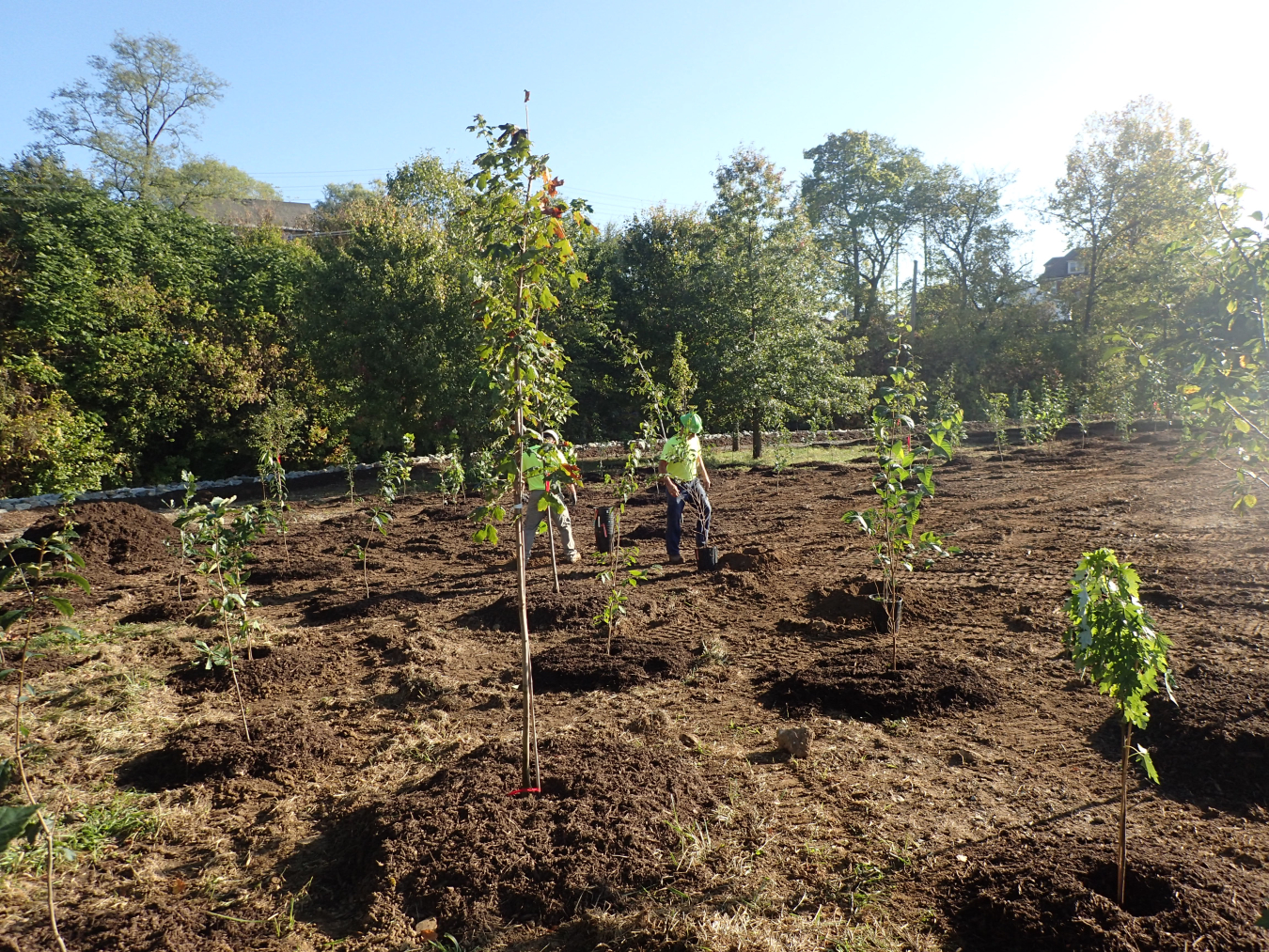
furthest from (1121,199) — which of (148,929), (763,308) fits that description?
(148,929)

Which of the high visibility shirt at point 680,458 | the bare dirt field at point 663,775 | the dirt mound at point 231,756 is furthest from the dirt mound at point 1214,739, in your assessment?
the high visibility shirt at point 680,458

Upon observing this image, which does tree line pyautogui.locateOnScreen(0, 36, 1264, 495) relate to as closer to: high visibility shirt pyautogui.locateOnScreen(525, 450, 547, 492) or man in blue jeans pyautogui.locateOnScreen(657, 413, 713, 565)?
man in blue jeans pyautogui.locateOnScreen(657, 413, 713, 565)

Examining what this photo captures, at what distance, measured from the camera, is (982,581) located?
22.1ft

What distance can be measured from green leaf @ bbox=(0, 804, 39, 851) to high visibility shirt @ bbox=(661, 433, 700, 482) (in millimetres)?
6120

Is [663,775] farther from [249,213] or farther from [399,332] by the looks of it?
[249,213]

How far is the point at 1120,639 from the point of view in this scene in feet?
8.40

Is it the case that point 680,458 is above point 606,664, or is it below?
above

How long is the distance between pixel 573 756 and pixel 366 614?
Result: 3620mm

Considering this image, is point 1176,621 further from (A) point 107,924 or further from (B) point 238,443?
(B) point 238,443

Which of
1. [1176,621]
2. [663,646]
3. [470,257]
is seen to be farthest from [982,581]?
[470,257]

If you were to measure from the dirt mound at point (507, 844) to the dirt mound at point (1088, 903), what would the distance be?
1.16 m

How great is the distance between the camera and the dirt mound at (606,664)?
16.2 ft

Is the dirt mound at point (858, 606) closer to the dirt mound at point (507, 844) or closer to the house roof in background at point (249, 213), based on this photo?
the dirt mound at point (507, 844)

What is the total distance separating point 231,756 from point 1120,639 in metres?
4.22
